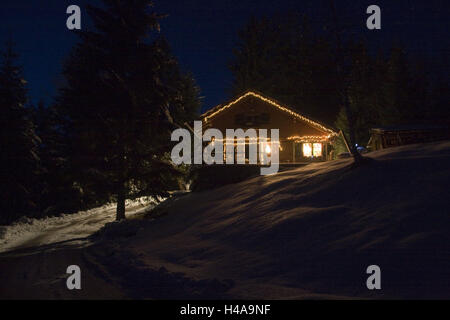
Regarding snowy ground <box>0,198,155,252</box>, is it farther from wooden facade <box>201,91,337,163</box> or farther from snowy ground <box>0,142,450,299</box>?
wooden facade <box>201,91,337,163</box>

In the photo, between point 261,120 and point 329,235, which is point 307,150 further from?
point 329,235

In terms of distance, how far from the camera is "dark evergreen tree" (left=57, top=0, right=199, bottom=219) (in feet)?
53.6

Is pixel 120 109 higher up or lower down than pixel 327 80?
lower down

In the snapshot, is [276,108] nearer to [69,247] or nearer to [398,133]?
[398,133]

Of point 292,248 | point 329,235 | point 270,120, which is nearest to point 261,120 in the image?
point 270,120

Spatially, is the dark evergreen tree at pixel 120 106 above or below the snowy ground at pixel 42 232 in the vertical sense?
above

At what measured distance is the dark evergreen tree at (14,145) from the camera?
910 inches

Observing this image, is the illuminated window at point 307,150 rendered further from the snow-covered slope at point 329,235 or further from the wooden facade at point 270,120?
the snow-covered slope at point 329,235

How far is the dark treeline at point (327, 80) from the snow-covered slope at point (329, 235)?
95.5 feet

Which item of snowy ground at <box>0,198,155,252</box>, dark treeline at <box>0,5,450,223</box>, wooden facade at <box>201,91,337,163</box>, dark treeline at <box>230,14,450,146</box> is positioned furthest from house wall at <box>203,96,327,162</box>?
dark treeline at <box>230,14,450,146</box>

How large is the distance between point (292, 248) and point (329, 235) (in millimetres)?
Result: 1054

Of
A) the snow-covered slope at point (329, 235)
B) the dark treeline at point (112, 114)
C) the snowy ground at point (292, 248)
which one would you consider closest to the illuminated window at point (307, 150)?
the dark treeline at point (112, 114)

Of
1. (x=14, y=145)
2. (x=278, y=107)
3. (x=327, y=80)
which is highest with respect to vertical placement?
(x=327, y=80)

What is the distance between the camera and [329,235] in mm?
8922
